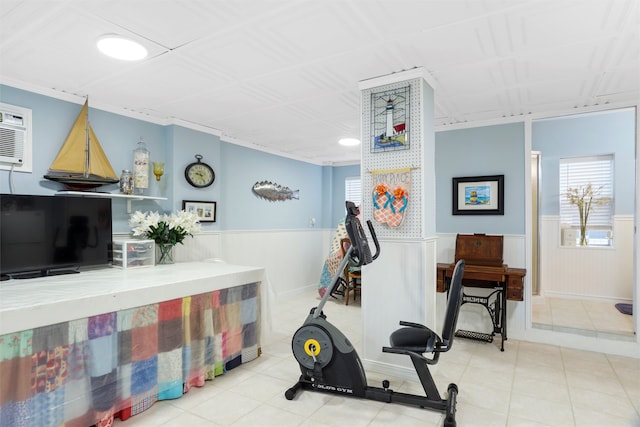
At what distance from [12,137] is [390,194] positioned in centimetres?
291

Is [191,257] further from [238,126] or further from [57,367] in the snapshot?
[57,367]

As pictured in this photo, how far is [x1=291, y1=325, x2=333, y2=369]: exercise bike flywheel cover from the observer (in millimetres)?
2393

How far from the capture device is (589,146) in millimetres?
4922

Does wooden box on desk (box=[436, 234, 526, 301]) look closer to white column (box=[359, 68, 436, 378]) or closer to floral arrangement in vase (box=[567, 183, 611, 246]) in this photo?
white column (box=[359, 68, 436, 378])

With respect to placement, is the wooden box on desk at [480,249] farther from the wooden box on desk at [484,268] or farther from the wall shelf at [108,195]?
the wall shelf at [108,195]

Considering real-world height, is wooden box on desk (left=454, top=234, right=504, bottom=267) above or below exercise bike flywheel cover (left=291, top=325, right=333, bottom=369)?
above

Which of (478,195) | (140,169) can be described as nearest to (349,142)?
(478,195)

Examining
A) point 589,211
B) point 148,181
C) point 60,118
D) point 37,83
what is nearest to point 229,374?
point 148,181

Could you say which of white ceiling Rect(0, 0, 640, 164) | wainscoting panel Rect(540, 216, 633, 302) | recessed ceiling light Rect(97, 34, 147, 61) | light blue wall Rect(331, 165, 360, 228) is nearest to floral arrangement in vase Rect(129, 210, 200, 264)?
white ceiling Rect(0, 0, 640, 164)

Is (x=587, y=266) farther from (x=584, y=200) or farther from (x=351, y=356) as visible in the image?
(x=351, y=356)

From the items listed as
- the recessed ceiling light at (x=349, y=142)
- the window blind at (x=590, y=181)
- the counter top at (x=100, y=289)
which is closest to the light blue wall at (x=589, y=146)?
the window blind at (x=590, y=181)

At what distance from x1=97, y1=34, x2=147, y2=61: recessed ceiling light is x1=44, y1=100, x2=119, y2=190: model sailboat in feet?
3.46

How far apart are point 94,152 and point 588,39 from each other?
3.78m

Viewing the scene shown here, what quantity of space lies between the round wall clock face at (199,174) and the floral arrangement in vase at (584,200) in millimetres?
4981
